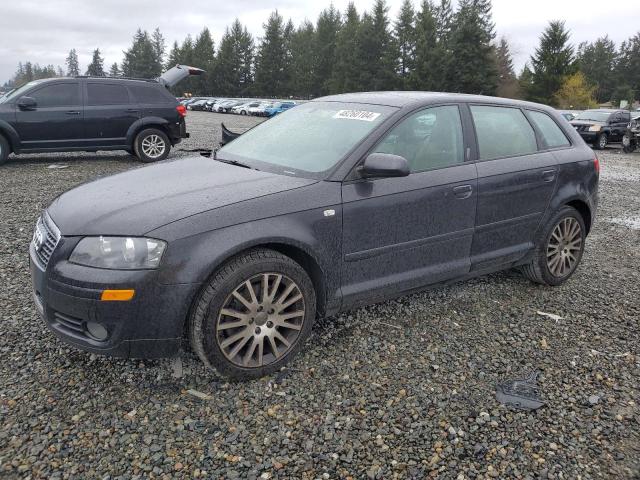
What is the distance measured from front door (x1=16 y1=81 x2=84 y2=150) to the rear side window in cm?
107

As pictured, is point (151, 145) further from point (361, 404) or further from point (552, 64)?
point (552, 64)

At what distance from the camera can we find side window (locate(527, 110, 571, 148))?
14.6 feet

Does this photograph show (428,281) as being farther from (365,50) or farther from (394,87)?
(365,50)

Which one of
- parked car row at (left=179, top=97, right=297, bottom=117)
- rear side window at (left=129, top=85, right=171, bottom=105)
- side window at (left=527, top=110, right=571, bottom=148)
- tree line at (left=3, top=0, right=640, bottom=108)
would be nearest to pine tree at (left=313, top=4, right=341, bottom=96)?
tree line at (left=3, top=0, right=640, bottom=108)

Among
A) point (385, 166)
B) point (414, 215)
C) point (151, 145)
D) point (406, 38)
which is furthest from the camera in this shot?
point (406, 38)

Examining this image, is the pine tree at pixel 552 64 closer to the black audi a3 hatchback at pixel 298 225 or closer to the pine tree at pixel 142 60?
the black audi a3 hatchback at pixel 298 225

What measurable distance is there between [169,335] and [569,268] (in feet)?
11.9

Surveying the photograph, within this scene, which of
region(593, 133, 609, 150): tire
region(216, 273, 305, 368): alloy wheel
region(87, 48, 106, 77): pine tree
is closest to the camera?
region(216, 273, 305, 368): alloy wheel

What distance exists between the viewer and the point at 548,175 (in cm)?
427

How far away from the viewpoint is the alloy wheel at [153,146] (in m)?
10.9

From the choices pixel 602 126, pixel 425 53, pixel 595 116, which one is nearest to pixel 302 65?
pixel 425 53

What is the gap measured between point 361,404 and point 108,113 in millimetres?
9345

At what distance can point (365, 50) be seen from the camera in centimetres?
6359

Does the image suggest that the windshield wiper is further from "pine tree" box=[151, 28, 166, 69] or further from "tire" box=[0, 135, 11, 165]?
"pine tree" box=[151, 28, 166, 69]
